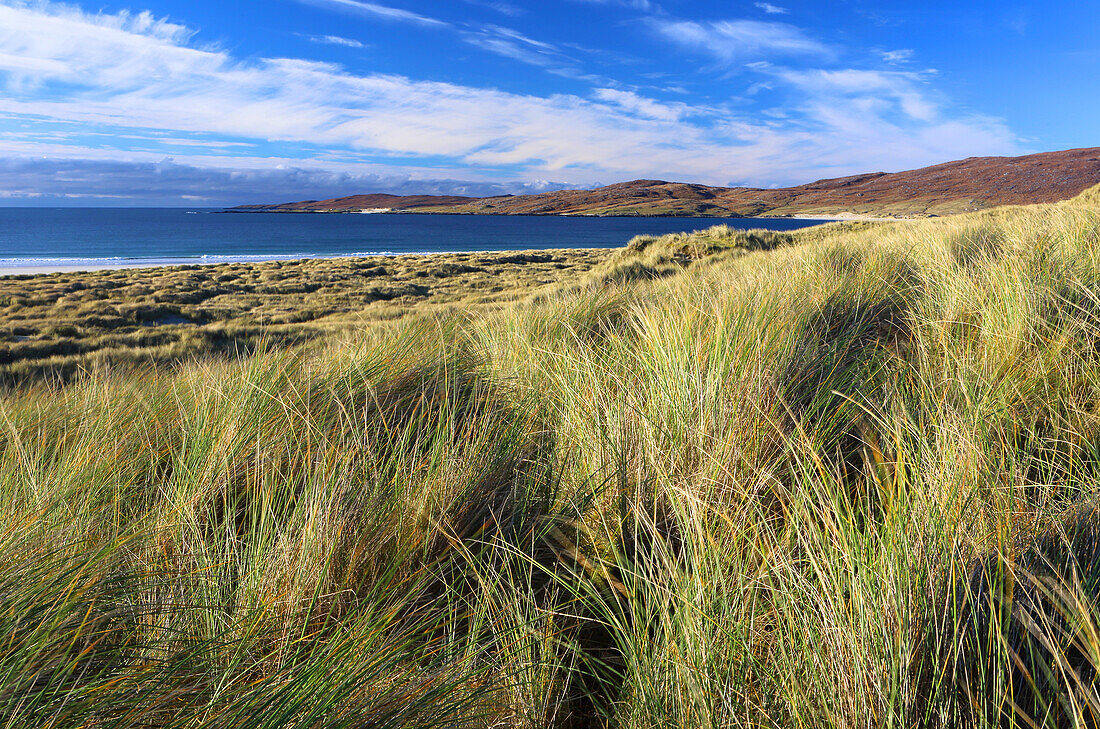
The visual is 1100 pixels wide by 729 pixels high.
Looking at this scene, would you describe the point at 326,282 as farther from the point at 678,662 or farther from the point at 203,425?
the point at 678,662

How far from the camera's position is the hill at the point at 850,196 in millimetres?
78375

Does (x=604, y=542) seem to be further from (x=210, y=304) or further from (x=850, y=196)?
(x=850, y=196)

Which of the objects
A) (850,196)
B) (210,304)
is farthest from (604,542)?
(850,196)

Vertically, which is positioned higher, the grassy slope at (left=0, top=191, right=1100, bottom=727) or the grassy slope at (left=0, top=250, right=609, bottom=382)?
the grassy slope at (left=0, top=191, right=1100, bottom=727)

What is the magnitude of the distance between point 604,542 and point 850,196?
423ft

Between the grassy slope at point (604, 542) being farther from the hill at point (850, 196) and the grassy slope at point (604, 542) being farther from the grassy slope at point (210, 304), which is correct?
the hill at point (850, 196)

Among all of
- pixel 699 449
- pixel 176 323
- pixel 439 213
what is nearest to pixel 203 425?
pixel 699 449

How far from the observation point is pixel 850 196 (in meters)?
111

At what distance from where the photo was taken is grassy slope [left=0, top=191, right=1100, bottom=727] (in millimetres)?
1052

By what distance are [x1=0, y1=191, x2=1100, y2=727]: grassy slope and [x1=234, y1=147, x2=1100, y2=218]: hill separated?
39708mm

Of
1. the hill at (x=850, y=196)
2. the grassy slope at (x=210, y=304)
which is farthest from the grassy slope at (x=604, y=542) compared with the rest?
the hill at (x=850, y=196)

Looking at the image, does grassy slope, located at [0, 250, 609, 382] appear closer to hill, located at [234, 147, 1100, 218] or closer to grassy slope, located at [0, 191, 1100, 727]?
grassy slope, located at [0, 191, 1100, 727]

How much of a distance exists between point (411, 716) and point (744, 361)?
5.97 ft

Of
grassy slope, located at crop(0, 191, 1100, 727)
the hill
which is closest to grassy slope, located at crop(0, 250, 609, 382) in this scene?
grassy slope, located at crop(0, 191, 1100, 727)
